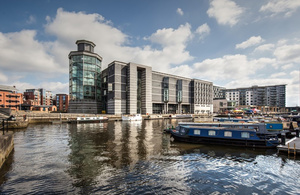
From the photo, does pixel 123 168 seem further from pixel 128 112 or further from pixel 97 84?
Result: pixel 97 84

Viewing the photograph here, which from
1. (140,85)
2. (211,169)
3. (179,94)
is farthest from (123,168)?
(179,94)

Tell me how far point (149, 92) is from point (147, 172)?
3080 inches

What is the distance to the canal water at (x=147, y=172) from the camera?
11.0 meters

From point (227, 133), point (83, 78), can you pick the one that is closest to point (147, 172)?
point (227, 133)

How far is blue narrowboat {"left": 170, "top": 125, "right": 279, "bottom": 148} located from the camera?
2216 cm

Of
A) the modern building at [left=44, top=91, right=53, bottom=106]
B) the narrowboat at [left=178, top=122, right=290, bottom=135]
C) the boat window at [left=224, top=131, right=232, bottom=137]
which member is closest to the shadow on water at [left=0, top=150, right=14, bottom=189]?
the narrowboat at [left=178, top=122, right=290, bottom=135]

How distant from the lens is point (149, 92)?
91.2m

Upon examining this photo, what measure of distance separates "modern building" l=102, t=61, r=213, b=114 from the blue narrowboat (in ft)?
192

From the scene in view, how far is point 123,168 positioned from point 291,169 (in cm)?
1683

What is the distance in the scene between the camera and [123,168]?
14.3m

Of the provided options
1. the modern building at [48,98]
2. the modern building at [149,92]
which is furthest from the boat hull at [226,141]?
the modern building at [48,98]

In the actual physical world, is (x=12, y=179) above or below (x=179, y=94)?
below

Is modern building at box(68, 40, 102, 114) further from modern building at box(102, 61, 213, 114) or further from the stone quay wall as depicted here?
the stone quay wall

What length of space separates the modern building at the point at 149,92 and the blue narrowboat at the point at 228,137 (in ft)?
192
